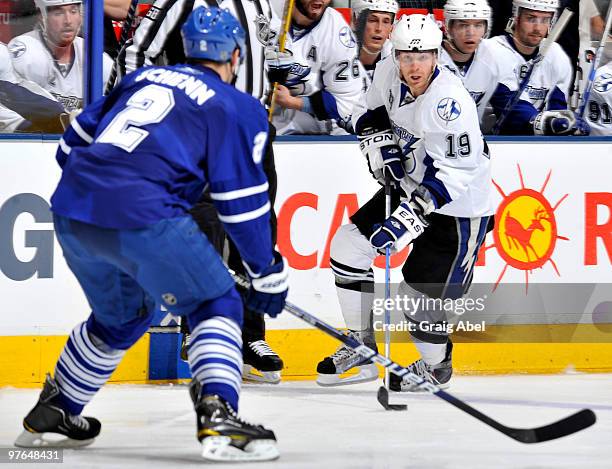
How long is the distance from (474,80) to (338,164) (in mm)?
689

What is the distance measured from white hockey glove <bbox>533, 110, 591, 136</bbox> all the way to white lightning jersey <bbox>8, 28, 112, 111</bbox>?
171 centimetres

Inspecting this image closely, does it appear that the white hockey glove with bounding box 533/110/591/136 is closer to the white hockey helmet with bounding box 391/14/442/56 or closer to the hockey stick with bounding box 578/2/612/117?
the hockey stick with bounding box 578/2/612/117

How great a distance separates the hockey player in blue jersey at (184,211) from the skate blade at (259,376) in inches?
54.9

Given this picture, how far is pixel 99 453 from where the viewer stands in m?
3.31

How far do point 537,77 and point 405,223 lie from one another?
1125 mm

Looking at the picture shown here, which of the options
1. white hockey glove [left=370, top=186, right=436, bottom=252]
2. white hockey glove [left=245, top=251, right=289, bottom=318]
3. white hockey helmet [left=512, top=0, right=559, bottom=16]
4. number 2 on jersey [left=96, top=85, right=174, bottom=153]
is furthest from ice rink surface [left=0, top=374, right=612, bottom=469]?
white hockey helmet [left=512, top=0, right=559, bottom=16]

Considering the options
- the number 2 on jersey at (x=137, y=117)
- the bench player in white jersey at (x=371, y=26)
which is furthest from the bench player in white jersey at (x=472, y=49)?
the number 2 on jersey at (x=137, y=117)

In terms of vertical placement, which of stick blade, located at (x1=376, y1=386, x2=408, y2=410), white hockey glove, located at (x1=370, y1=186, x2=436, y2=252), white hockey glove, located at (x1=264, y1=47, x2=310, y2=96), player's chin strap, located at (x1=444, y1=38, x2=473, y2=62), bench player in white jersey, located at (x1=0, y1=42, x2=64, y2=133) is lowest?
stick blade, located at (x1=376, y1=386, x2=408, y2=410)

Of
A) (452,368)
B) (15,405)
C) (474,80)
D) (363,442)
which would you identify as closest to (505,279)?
(452,368)

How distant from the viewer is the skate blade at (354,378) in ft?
14.9

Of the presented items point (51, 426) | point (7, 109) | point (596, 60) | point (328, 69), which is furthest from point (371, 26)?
point (51, 426)

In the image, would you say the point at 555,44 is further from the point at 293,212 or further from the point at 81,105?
the point at 81,105

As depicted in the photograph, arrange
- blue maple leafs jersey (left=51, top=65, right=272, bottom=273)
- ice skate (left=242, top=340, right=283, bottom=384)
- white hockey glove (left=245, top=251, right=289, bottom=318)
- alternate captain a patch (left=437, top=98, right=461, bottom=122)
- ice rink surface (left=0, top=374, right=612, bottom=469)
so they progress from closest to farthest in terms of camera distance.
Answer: blue maple leafs jersey (left=51, top=65, right=272, bottom=273), white hockey glove (left=245, top=251, right=289, bottom=318), ice rink surface (left=0, top=374, right=612, bottom=469), alternate captain a patch (left=437, top=98, right=461, bottom=122), ice skate (left=242, top=340, right=283, bottom=384)

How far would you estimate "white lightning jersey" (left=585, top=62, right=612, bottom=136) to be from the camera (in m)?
4.97
